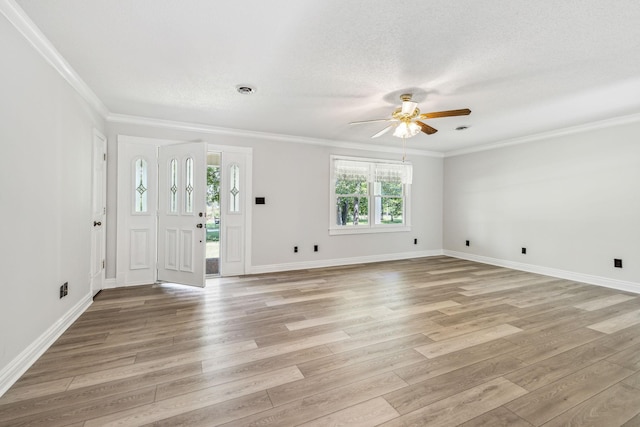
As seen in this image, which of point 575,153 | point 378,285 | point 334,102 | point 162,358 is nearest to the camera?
point 162,358

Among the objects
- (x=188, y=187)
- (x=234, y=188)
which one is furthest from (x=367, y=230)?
(x=188, y=187)

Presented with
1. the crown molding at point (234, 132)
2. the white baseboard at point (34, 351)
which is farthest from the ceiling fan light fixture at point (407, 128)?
the white baseboard at point (34, 351)

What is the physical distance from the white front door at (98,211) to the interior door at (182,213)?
0.66m

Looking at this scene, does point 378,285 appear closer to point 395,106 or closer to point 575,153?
point 395,106

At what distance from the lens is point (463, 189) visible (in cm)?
625

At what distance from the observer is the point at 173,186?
416 cm

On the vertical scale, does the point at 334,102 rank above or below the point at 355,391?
above

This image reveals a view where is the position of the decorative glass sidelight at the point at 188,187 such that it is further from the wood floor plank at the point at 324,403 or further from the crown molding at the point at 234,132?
the wood floor plank at the point at 324,403

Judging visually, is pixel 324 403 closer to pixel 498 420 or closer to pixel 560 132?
pixel 498 420

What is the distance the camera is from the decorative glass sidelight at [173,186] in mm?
4141

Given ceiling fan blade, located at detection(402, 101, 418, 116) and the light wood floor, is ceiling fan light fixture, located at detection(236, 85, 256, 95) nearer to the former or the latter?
ceiling fan blade, located at detection(402, 101, 418, 116)

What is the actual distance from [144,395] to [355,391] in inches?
51.0

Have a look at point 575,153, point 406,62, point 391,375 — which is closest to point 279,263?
point 391,375

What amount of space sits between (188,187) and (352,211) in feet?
10.00
